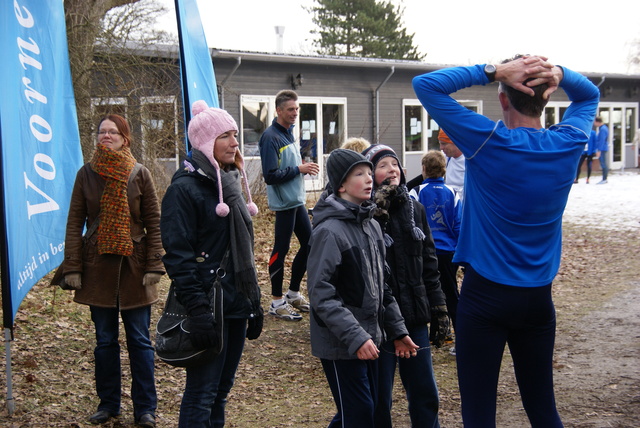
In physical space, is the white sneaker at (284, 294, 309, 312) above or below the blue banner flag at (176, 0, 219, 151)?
below

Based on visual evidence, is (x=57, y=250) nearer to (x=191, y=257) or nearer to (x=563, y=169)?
(x=191, y=257)

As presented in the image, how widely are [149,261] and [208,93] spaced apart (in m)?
1.92

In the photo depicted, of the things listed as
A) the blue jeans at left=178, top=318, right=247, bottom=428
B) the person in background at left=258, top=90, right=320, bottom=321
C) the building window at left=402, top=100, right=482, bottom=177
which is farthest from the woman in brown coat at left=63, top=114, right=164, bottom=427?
the building window at left=402, top=100, right=482, bottom=177

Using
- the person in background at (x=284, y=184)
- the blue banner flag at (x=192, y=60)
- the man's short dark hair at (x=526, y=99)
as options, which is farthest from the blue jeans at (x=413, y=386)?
the person in background at (x=284, y=184)

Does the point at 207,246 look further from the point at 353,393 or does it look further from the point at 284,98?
the point at 284,98

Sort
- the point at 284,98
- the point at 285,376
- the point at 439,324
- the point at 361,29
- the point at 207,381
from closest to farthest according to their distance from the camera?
the point at 207,381 → the point at 439,324 → the point at 285,376 → the point at 284,98 → the point at 361,29

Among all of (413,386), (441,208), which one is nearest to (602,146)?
(441,208)

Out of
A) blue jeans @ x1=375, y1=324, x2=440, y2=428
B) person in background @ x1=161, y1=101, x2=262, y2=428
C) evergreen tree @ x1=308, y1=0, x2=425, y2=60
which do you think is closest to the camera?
person in background @ x1=161, y1=101, x2=262, y2=428

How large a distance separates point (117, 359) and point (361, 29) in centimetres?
4703

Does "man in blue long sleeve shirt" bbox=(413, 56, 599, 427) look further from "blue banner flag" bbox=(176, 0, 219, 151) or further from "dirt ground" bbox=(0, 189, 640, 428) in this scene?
"blue banner flag" bbox=(176, 0, 219, 151)

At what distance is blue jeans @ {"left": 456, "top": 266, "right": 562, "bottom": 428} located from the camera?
295 centimetres

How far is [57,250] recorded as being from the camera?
5016mm

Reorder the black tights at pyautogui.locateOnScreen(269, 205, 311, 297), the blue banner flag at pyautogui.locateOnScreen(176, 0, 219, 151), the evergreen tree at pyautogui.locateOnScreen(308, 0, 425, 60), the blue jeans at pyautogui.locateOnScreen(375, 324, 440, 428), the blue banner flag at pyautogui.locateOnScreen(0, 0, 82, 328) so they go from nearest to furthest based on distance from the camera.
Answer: the blue jeans at pyautogui.locateOnScreen(375, 324, 440, 428) < the blue banner flag at pyautogui.locateOnScreen(0, 0, 82, 328) < the blue banner flag at pyautogui.locateOnScreen(176, 0, 219, 151) < the black tights at pyautogui.locateOnScreen(269, 205, 311, 297) < the evergreen tree at pyautogui.locateOnScreen(308, 0, 425, 60)

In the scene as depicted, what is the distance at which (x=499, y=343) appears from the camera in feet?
9.80
